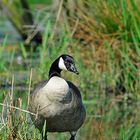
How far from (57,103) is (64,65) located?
0.43 metres

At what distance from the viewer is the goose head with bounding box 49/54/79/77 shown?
7.99 meters

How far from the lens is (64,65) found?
8.08m

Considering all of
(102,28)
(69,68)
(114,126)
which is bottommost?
(114,126)

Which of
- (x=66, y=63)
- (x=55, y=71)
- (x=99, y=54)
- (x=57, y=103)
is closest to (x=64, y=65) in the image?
(x=66, y=63)

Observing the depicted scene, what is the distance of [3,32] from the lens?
1897 cm

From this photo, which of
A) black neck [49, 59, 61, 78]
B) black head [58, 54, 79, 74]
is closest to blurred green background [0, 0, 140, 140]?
black neck [49, 59, 61, 78]

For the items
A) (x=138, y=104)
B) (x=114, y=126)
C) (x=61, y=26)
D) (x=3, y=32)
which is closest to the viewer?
(x=114, y=126)

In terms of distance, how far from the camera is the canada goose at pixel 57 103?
7883 millimetres

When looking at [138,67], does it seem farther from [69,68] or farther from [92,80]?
[69,68]

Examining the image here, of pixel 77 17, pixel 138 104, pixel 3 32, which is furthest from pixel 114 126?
pixel 3 32

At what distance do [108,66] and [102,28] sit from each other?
0.62 metres

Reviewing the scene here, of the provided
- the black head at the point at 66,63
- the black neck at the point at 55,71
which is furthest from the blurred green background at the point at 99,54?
the black head at the point at 66,63

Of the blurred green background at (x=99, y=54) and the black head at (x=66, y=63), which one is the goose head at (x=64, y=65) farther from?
the blurred green background at (x=99, y=54)

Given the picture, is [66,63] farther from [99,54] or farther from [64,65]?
[99,54]
